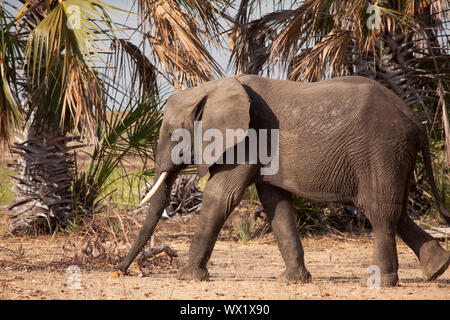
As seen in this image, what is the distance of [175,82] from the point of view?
295 inches

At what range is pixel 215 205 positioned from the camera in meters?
5.54

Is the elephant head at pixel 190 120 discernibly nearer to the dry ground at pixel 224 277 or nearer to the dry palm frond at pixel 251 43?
the dry ground at pixel 224 277

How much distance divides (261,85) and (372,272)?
1953 millimetres

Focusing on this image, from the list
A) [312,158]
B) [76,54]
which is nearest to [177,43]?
[76,54]

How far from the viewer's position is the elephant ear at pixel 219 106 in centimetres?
545

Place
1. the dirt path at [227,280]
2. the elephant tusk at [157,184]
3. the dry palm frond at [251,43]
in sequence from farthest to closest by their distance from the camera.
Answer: the dry palm frond at [251,43] < the elephant tusk at [157,184] < the dirt path at [227,280]

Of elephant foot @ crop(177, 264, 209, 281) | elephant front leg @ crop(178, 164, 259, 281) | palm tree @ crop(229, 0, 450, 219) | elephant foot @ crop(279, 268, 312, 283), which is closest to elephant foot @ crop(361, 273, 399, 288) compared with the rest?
elephant foot @ crop(279, 268, 312, 283)

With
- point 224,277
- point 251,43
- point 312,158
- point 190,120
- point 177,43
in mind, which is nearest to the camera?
point 312,158

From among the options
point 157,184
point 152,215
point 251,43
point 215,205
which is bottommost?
point 152,215

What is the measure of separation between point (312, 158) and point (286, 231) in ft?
2.47

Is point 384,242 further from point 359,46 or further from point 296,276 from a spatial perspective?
point 359,46

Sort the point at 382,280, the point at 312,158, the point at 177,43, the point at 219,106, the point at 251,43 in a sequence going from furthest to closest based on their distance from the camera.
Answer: the point at 251,43, the point at 177,43, the point at 219,106, the point at 312,158, the point at 382,280

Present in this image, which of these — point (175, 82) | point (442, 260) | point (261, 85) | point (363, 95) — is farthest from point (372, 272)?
point (175, 82)

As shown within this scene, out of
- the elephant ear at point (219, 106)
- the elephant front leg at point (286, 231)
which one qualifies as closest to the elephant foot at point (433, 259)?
the elephant front leg at point (286, 231)
